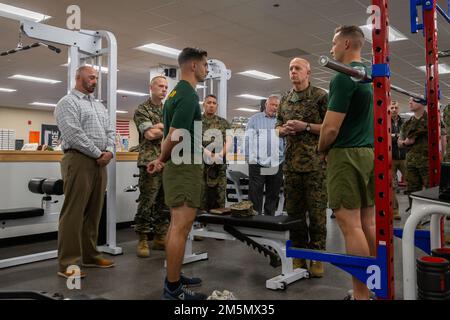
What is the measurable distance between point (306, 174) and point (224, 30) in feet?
15.9

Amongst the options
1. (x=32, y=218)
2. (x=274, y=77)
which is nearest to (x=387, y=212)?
(x=32, y=218)

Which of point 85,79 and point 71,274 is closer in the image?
point 71,274

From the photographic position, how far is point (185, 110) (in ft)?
7.18

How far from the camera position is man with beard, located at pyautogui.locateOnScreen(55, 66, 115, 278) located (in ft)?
9.30

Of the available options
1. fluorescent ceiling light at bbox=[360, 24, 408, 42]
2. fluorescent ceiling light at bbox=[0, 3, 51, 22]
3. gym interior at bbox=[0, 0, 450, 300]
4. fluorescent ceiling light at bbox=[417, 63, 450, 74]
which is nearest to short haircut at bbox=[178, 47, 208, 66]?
gym interior at bbox=[0, 0, 450, 300]

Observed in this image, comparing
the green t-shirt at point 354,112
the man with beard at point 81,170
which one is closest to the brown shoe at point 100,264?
the man with beard at point 81,170

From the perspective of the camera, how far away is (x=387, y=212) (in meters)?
1.49

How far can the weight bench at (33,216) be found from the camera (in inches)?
124

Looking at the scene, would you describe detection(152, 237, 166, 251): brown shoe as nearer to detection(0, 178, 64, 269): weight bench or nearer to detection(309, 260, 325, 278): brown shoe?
detection(0, 178, 64, 269): weight bench

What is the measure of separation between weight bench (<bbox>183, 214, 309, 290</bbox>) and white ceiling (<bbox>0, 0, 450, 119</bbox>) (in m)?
3.99

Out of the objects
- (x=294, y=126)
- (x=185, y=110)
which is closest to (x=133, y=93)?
(x=294, y=126)

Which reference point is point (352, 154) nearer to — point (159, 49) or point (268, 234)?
point (268, 234)

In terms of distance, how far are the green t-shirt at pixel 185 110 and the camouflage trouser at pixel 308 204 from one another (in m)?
0.92

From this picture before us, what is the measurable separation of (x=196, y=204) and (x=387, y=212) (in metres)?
1.09
